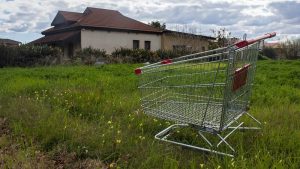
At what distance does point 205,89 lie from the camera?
4.16 m

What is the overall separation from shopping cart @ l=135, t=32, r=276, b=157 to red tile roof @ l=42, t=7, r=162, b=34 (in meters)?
26.3

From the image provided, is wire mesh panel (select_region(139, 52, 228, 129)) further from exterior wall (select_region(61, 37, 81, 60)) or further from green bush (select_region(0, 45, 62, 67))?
exterior wall (select_region(61, 37, 81, 60))

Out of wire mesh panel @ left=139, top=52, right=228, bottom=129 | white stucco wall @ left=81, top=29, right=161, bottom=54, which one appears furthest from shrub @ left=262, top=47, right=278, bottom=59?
wire mesh panel @ left=139, top=52, right=228, bottom=129

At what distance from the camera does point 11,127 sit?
5.43m

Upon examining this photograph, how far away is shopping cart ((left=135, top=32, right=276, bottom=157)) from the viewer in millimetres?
3889

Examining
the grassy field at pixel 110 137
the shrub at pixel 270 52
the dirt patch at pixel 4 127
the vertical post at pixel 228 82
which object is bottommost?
the dirt patch at pixel 4 127

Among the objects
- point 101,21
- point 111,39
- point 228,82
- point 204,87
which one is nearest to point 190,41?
point 111,39

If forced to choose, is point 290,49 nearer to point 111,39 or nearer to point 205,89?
point 111,39

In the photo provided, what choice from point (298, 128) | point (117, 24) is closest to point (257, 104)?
point (298, 128)

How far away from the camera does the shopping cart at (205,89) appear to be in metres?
3.89

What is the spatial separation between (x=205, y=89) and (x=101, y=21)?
28.9 metres

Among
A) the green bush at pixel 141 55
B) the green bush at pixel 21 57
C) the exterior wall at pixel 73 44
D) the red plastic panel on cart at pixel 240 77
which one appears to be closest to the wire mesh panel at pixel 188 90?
the red plastic panel on cart at pixel 240 77

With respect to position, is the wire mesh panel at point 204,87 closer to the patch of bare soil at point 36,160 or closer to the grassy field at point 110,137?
the grassy field at point 110,137

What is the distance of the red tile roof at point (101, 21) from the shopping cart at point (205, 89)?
26300mm
